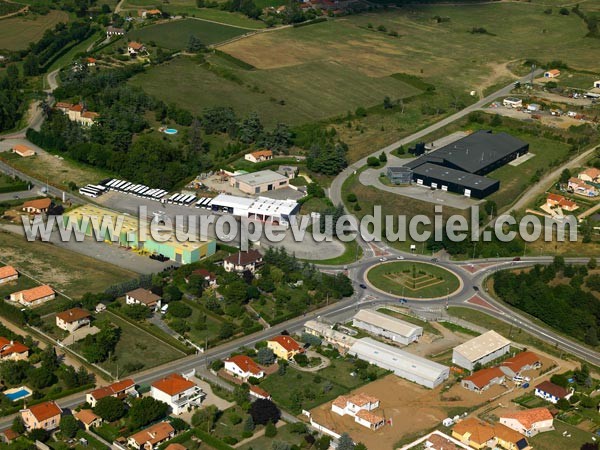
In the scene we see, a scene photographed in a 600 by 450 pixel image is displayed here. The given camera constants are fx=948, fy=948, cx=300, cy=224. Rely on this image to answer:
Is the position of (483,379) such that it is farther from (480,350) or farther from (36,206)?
(36,206)

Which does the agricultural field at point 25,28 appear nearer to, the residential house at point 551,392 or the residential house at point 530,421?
the residential house at point 551,392

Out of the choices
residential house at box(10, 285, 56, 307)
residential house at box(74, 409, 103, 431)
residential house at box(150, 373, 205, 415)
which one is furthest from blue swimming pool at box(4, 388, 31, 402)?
residential house at box(10, 285, 56, 307)

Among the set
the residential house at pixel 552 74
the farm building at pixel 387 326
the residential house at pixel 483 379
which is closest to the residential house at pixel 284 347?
the farm building at pixel 387 326

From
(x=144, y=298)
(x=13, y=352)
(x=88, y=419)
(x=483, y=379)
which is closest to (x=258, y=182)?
(x=144, y=298)

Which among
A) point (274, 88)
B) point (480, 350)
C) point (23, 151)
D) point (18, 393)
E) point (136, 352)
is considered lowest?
point (480, 350)

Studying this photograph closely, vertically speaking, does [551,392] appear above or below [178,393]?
below

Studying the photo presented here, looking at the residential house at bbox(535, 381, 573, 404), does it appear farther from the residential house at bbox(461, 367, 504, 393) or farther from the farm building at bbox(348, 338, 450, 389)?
the farm building at bbox(348, 338, 450, 389)

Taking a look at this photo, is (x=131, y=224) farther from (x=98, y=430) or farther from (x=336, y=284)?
(x=98, y=430)
